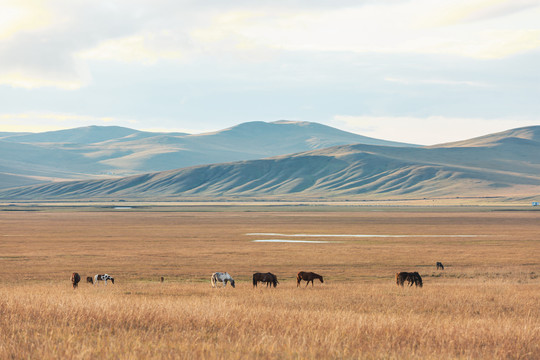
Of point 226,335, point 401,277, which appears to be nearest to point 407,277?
point 401,277

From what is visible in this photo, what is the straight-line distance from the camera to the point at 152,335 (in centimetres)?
1159

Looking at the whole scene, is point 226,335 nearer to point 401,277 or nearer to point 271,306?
point 271,306

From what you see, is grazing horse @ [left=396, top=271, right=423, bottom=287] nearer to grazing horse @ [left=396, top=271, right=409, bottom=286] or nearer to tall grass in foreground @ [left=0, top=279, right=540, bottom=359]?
grazing horse @ [left=396, top=271, right=409, bottom=286]

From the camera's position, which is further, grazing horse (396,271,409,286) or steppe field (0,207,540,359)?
grazing horse (396,271,409,286)

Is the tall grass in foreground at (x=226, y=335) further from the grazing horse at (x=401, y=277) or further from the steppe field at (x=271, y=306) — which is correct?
the grazing horse at (x=401, y=277)

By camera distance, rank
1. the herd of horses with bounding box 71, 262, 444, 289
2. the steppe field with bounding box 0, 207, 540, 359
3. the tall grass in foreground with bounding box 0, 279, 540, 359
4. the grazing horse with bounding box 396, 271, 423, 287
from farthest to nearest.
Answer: the grazing horse with bounding box 396, 271, 423, 287 < the herd of horses with bounding box 71, 262, 444, 289 < the steppe field with bounding box 0, 207, 540, 359 < the tall grass in foreground with bounding box 0, 279, 540, 359

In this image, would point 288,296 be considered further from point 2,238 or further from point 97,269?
point 2,238

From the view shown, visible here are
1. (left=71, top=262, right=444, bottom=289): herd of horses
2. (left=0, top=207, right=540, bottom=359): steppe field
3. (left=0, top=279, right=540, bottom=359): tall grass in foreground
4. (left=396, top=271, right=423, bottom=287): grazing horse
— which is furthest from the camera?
(left=396, top=271, right=423, bottom=287): grazing horse

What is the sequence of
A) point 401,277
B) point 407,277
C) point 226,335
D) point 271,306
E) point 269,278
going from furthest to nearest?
point 407,277, point 401,277, point 269,278, point 271,306, point 226,335

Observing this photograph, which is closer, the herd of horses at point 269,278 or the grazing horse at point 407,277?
the herd of horses at point 269,278

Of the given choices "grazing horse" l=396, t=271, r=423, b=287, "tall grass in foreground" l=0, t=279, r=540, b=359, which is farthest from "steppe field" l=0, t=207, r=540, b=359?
"grazing horse" l=396, t=271, r=423, b=287

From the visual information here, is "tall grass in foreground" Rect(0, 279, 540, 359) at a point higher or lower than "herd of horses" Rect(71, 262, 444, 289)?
higher

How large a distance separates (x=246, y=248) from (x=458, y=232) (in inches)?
1566

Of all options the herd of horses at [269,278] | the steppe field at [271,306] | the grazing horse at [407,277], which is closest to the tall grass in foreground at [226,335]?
the steppe field at [271,306]
